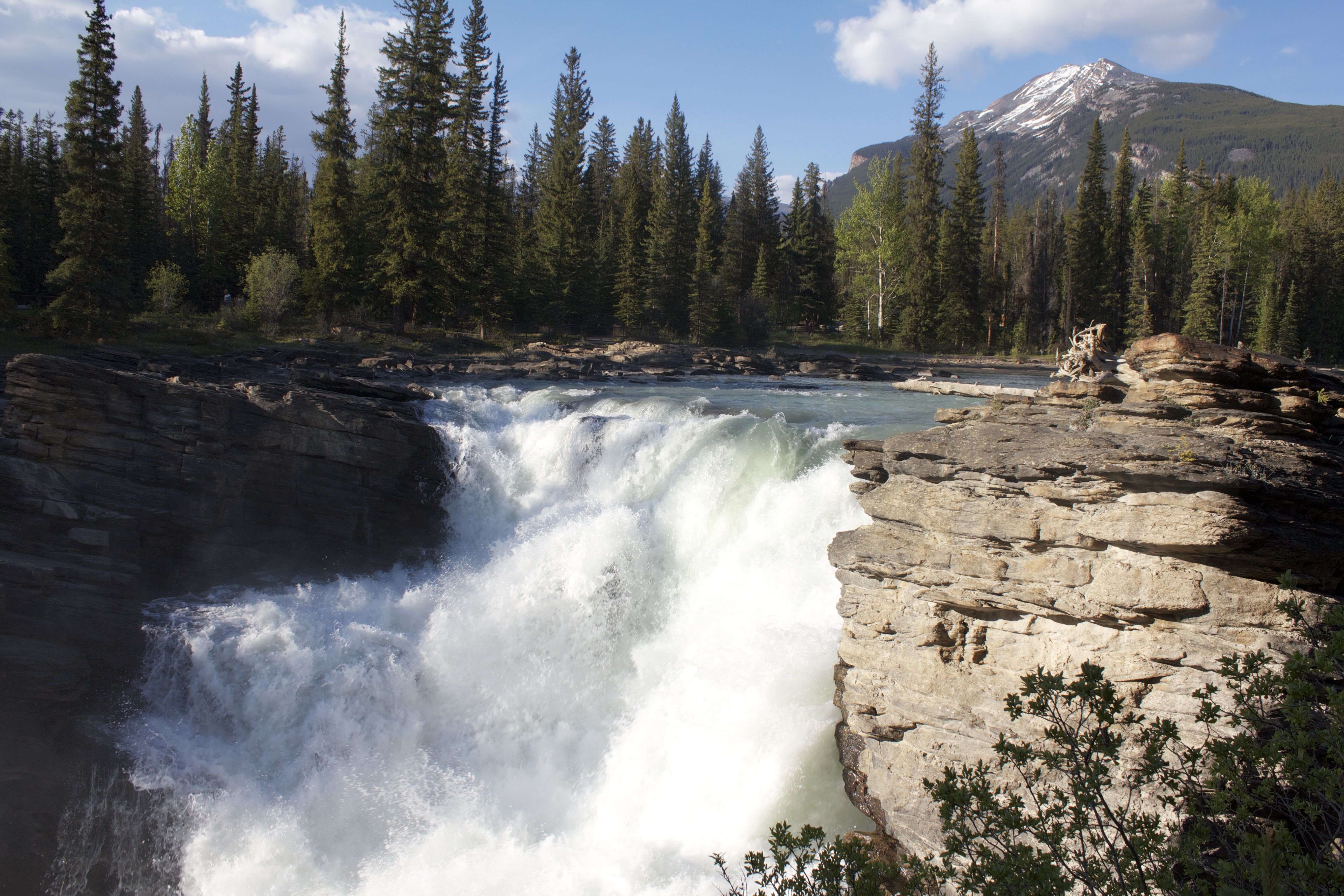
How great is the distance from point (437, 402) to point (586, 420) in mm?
5008

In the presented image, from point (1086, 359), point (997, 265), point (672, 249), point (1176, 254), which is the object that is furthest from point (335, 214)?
point (1176, 254)

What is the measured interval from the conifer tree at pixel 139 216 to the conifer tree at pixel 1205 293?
57.7 meters

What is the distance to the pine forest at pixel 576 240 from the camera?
1393 inches

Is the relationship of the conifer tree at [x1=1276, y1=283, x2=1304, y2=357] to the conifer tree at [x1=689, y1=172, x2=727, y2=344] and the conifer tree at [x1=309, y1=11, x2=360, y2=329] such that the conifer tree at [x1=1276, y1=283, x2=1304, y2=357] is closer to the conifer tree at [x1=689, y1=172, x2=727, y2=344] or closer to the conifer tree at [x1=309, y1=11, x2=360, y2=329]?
the conifer tree at [x1=689, y1=172, x2=727, y2=344]

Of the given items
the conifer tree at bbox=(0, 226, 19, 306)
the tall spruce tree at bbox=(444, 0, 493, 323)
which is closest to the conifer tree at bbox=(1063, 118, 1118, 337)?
the tall spruce tree at bbox=(444, 0, 493, 323)

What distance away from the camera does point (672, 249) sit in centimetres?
4847

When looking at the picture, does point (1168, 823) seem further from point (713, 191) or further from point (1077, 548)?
point (713, 191)

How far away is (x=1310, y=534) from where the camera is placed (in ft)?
22.3

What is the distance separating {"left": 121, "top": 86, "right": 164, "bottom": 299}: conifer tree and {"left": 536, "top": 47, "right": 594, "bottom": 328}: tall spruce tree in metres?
20.5

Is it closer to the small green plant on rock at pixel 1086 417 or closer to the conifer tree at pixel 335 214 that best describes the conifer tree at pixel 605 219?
the conifer tree at pixel 335 214

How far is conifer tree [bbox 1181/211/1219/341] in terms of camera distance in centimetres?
4553

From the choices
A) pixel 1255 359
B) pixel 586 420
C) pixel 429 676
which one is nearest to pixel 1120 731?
pixel 1255 359

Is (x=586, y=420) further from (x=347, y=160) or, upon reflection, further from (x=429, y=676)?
(x=347, y=160)

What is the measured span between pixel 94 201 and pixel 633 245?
28.9m
